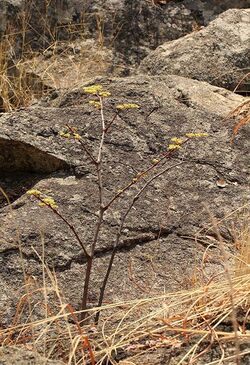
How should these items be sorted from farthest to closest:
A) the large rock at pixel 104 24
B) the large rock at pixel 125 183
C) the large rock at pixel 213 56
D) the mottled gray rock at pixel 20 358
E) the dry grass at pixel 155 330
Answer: the large rock at pixel 104 24 < the large rock at pixel 213 56 < the large rock at pixel 125 183 < the dry grass at pixel 155 330 < the mottled gray rock at pixel 20 358

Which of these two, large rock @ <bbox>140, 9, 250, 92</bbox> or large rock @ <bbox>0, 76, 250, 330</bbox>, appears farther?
large rock @ <bbox>140, 9, 250, 92</bbox>

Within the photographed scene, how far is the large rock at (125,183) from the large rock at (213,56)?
1.08ft

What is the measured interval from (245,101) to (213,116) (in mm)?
223

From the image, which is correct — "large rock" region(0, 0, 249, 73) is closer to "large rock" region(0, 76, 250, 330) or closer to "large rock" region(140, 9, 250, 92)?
"large rock" region(140, 9, 250, 92)

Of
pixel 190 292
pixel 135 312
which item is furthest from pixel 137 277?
pixel 190 292

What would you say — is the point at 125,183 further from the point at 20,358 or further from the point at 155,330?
the point at 20,358

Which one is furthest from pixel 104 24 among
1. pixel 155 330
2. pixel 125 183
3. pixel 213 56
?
pixel 155 330

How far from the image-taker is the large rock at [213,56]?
15.6 ft

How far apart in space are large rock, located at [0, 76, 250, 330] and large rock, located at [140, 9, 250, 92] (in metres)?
0.33

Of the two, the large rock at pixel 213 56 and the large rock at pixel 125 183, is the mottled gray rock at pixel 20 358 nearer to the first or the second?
the large rock at pixel 125 183

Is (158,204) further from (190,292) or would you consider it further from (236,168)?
(190,292)

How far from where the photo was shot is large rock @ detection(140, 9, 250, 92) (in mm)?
4758

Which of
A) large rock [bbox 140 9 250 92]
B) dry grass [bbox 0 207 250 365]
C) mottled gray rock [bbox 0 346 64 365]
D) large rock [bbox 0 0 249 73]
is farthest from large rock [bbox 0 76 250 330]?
large rock [bbox 0 0 249 73]

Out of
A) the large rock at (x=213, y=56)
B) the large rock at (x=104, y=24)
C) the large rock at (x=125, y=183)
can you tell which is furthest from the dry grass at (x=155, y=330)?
the large rock at (x=104, y=24)
